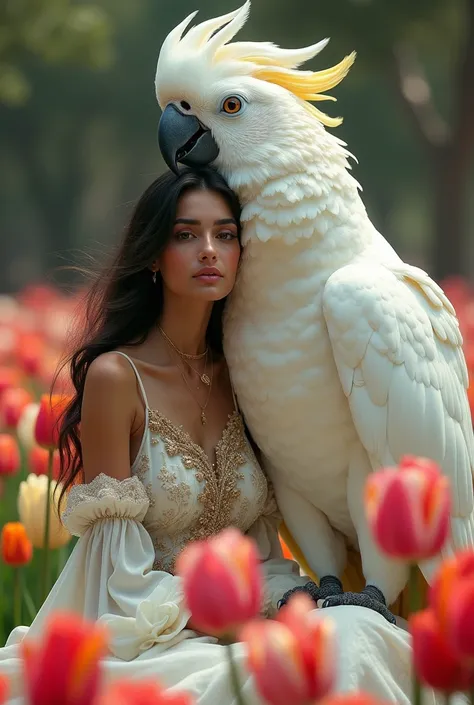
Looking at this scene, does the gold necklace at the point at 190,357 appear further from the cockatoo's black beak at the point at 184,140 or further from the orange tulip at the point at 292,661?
the orange tulip at the point at 292,661

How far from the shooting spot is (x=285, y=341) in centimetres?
296

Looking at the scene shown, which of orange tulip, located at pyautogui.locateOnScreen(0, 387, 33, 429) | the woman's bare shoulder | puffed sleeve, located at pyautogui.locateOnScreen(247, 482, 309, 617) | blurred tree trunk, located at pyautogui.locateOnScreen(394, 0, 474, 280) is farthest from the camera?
blurred tree trunk, located at pyautogui.locateOnScreen(394, 0, 474, 280)

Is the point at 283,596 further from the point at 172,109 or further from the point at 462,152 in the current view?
the point at 462,152

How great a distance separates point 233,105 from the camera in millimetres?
2994

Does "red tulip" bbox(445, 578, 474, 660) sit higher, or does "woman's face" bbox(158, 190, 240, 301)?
"woman's face" bbox(158, 190, 240, 301)

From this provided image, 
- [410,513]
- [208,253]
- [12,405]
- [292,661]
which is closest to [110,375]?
[208,253]

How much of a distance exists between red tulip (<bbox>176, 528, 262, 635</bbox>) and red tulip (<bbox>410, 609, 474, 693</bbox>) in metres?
0.21

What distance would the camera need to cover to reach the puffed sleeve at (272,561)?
305 centimetres

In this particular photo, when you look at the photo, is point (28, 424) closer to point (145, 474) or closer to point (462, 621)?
point (145, 474)

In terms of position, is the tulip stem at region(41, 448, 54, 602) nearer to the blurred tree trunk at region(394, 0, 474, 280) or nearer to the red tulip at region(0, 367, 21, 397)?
the red tulip at region(0, 367, 21, 397)

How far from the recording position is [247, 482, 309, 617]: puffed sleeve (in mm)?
3055

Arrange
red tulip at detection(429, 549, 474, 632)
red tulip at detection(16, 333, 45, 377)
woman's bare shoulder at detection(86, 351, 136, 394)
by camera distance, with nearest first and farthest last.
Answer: red tulip at detection(429, 549, 474, 632) < woman's bare shoulder at detection(86, 351, 136, 394) < red tulip at detection(16, 333, 45, 377)

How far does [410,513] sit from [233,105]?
5.80 feet

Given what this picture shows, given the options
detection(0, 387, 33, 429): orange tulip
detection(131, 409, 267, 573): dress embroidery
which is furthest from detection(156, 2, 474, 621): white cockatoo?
detection(0, 387, 33, 429): orange tulip
